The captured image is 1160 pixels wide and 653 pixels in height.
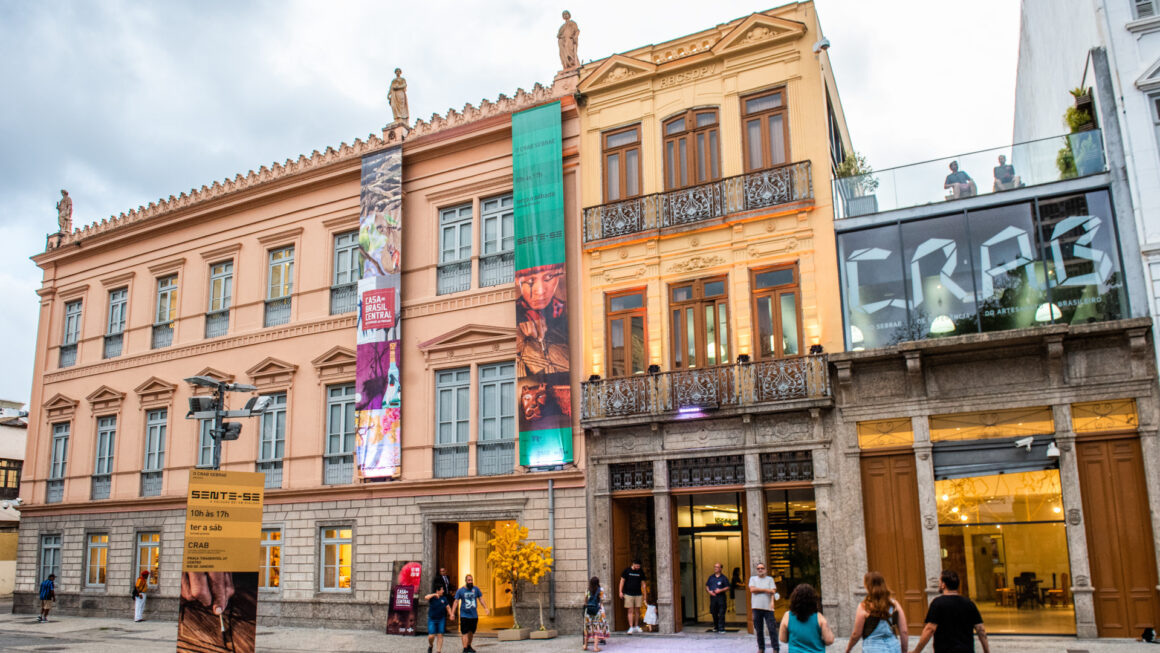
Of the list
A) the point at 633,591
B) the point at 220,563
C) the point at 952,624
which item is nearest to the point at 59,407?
the point at 220,563

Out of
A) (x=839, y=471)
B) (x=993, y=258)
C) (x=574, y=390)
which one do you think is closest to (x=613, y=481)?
(x=574, y=390)

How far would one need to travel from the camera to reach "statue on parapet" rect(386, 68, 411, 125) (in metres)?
23.0

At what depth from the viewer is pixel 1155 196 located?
1438 centimetres

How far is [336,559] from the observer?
70.1 ft

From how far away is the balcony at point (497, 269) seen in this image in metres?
20.6

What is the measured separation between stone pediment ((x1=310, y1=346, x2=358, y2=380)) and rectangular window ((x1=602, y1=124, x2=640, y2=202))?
7.45m

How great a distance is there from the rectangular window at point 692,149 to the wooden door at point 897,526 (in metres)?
6.73

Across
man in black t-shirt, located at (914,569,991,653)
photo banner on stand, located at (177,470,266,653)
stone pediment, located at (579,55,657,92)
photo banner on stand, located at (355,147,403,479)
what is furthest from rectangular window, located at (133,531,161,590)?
man in black t-shirt, located at (914,569,991,653)

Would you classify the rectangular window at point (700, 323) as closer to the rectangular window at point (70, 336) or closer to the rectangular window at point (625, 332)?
the rectangular window at point (625, 332)

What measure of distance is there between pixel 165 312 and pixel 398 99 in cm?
989

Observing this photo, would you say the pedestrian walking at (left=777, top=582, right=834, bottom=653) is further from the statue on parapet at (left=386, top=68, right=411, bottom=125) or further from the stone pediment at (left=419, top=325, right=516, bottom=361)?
the statue on parapet at (left=386, top=68, right=411, bottom=125)

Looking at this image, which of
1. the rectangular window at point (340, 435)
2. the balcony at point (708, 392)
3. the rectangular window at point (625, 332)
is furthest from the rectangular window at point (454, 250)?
the balcony at point (708, 392)

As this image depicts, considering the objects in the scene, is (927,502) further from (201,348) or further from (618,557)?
(201,348)

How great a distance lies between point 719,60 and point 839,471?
886 centimetres
